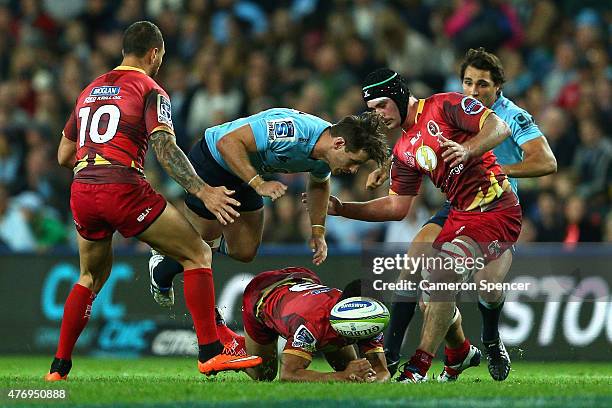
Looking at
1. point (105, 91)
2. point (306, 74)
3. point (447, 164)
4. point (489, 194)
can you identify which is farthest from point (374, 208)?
point (306, 74)

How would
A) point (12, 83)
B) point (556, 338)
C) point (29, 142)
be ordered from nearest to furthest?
1. point (556, 338)
2. point (29, 142)
3. point (12, 83)

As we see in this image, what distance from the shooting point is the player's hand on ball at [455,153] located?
29.0 ft

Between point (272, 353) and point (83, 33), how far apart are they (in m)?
10.4

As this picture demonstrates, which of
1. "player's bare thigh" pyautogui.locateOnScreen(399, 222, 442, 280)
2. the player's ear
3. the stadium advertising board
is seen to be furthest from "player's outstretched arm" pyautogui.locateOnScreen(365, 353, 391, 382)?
the stadium advertising board

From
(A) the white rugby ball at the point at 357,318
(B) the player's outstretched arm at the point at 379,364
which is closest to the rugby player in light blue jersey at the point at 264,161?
(A) the white rugby ball at the point at 357,318

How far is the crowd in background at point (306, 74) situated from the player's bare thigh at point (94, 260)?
17.2ft

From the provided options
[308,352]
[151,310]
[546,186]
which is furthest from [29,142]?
[308,352]

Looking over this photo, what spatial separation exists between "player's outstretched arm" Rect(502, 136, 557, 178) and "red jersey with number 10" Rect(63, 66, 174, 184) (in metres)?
2.90

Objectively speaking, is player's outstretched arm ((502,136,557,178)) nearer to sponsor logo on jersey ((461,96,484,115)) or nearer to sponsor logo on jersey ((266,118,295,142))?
sponsor logo on jersey ((461,96,484,115))

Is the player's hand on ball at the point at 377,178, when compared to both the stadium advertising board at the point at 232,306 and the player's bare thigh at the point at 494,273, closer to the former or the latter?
the player's bare thigh at the point at 494,273

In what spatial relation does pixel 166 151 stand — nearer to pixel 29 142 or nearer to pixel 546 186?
pixel 546 186

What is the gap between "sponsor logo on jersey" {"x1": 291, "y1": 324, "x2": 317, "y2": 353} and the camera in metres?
8.38

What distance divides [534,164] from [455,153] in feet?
4.30

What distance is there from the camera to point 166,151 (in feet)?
27.5
